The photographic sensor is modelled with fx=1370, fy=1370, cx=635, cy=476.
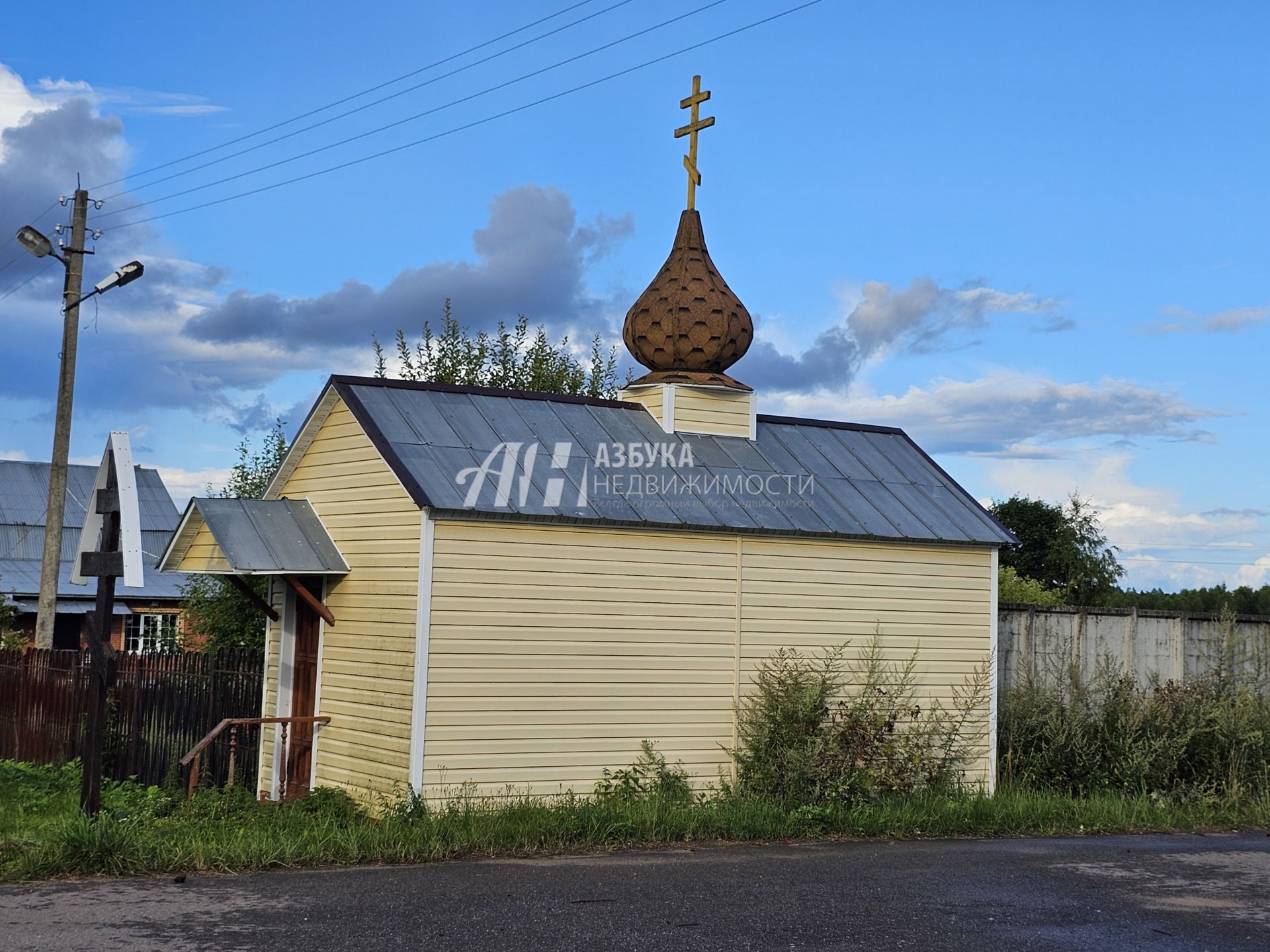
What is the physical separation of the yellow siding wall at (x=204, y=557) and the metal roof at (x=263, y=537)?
102 mm

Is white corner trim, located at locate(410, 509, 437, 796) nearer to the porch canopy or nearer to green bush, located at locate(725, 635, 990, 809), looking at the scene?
the porch canopy

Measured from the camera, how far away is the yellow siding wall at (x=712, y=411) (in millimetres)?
14883

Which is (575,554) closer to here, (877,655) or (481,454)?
(481,454)

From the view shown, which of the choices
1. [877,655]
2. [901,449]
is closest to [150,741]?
[877,655]

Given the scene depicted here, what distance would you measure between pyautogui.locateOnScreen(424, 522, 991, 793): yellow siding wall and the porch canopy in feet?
5.80

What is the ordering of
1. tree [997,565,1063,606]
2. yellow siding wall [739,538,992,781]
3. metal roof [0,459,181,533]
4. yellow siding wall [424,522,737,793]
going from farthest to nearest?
metal roof [0,459,181,533] → tree [997,565,1063,606] → yellow siding wall [739,538,992,781] → yellow siding wall [424,522,737,793]

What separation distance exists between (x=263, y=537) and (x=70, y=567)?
61.8 ft

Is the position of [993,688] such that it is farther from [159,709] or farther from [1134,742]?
[159,709]

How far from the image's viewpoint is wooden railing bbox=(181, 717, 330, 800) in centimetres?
1315

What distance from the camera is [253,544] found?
12797mm

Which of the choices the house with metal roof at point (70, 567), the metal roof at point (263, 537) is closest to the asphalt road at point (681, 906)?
the metal roof at point (263, 537)

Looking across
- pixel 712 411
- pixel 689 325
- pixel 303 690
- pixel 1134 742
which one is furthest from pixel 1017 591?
pixel 303 690

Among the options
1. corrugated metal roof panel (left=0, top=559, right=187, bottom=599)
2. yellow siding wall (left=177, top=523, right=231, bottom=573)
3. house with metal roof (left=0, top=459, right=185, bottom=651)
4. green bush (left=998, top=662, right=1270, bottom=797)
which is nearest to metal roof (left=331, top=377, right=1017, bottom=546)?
yellow siding wall (left=177, top=523, right=231, bottom=573)

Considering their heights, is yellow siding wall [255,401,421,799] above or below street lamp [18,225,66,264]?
below
